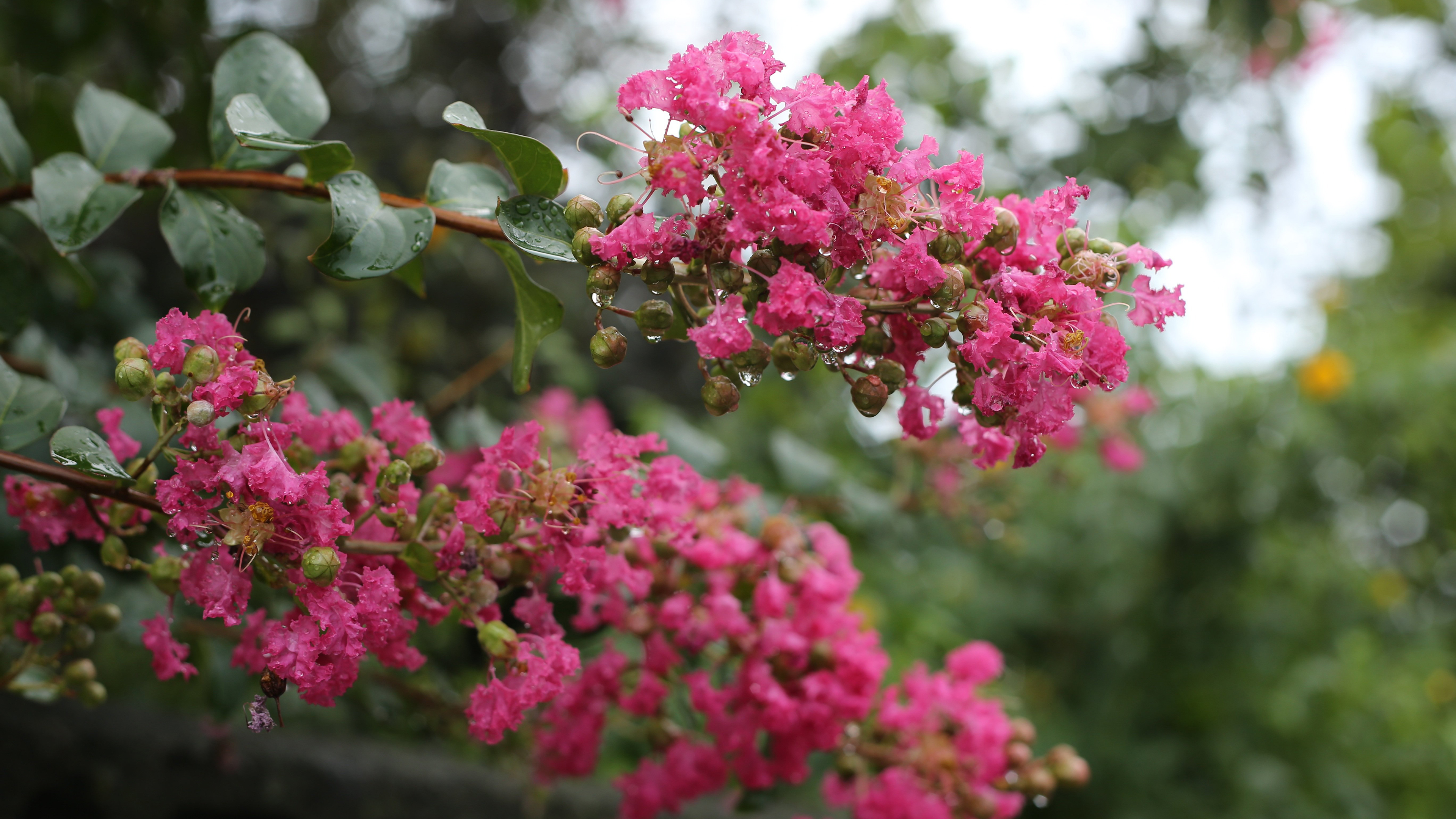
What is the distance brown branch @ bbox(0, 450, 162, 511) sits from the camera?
2.22 ft

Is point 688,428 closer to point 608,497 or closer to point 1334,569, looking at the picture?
point 608,497

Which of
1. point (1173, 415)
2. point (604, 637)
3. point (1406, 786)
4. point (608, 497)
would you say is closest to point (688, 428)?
point (604, 637)

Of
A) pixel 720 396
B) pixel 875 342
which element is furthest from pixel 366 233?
pixel 875 342

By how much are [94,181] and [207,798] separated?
96 cm

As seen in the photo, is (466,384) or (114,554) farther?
(466,384)

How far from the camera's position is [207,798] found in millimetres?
1381

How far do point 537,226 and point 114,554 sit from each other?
43cm

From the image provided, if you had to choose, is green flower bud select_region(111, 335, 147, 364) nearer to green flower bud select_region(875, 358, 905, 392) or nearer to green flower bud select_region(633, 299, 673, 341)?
green flower bud select_region(633, 299, 673, 341)

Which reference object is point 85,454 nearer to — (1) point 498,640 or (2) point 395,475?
(2) point 395,475

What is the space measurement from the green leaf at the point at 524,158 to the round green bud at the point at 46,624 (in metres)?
0.58

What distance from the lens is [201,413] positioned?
63 cm

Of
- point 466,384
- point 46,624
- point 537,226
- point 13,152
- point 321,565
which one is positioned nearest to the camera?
point 321,565

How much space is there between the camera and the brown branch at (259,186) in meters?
0.76

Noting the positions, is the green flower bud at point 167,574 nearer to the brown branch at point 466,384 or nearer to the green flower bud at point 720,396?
the green flower bud at point 720,396
